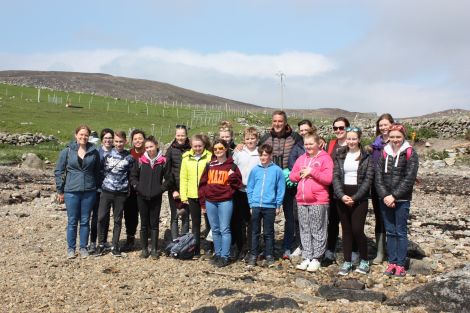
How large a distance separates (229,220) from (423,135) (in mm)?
25842

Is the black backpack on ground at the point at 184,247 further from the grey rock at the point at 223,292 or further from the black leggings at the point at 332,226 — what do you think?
the black leggings at the point at 332,226

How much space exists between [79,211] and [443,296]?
6558 mm

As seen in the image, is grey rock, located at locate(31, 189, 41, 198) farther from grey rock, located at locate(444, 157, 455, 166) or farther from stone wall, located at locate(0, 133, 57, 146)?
grey rock, located at locate(444, 157, 455, 166)

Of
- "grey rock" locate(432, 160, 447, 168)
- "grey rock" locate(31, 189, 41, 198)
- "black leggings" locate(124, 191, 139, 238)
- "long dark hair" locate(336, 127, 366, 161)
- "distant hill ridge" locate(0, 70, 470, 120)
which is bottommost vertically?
"grey rock" locate(31, 189, 41, 198)

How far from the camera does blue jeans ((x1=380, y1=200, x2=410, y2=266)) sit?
8172 millimetres

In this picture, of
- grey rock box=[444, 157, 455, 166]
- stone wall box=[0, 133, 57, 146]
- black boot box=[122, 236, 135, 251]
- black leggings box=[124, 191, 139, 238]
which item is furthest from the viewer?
stone wall box=[0, 133, 57, 146]

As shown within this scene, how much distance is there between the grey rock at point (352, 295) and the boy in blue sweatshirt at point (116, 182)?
4402 mm

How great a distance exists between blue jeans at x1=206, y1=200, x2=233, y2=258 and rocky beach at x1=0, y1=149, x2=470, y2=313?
1.28 feet

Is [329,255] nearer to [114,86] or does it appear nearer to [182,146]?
[182,146]

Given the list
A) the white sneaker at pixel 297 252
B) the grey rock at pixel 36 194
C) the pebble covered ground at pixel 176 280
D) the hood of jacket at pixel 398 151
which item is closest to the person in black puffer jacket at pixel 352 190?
the hood of jacket at pixel 398 151

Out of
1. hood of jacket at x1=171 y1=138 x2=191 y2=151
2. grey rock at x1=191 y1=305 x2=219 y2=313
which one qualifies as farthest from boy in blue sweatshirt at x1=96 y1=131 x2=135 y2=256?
grey rock at x1=191 y1=305 x2=219 y2=313

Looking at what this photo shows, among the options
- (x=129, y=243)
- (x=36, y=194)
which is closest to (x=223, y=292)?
(x=129, y=243)

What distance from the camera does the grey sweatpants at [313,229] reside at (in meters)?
8.70

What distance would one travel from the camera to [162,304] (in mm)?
7098
